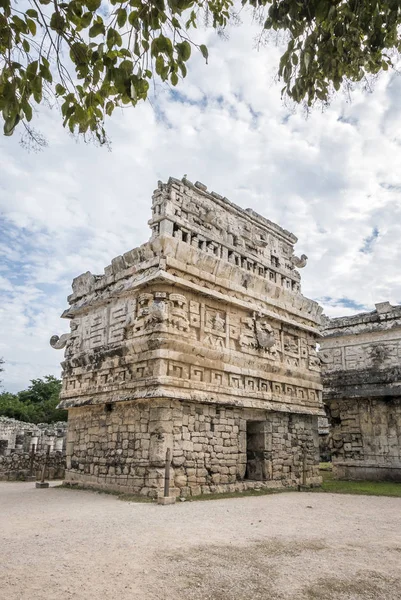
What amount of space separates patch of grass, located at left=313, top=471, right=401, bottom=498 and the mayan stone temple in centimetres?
61

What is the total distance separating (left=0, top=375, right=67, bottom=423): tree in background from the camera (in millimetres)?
27203

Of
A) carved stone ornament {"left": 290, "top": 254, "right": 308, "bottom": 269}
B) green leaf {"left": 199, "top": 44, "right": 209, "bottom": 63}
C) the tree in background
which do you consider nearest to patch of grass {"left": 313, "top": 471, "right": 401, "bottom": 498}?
carved stone ornament {"left": 290, "top": 254, "right": 308, "bottom": 269}

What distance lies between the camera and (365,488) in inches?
501

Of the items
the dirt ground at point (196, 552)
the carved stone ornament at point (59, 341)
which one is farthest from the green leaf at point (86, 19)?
the carved stone ornament at point (59, 341)

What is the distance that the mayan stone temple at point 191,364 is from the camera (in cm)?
995

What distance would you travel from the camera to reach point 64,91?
4113 millimetres

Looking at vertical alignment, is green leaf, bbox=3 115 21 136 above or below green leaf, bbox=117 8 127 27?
below

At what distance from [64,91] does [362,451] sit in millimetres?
14915

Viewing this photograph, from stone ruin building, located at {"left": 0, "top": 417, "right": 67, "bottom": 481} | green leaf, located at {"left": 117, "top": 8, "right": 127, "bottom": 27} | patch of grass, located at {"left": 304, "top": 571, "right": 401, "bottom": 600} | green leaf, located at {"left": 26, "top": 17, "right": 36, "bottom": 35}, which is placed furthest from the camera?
stone ruin building, located at {"left": 0, "top": 417, "right": 67, "bottom": 481}

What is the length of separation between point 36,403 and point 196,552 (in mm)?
29364

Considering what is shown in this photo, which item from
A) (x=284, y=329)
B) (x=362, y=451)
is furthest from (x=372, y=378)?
(x=284, y=329)

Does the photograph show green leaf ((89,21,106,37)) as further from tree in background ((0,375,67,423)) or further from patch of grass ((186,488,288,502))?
tree in background ((0,375,67,423))

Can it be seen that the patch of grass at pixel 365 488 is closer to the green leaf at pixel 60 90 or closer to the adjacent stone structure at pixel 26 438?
the adjacent stone structure at pixel 26 438

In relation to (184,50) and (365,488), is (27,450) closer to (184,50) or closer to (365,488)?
(365,488)
